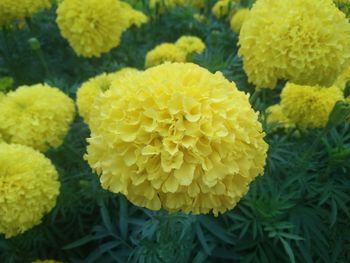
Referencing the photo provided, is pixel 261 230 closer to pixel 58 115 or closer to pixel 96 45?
pixel 58 115

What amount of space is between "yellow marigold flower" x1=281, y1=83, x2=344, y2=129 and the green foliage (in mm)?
100

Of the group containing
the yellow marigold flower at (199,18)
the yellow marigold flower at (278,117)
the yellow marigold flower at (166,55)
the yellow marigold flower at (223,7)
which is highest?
the yellow marigold flower at (278,117)

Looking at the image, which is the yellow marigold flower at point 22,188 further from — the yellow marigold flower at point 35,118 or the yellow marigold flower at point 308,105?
the yellow marigold flower at point 308,105

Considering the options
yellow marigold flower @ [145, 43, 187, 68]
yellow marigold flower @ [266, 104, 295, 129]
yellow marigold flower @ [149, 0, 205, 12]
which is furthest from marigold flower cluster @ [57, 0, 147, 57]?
yellow marigold flower @ [266, 104, 295, 129]

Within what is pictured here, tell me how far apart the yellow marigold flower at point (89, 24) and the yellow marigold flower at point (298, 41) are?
3.73ft

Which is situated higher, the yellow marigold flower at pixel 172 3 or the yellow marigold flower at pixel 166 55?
the yellow marigold flower at pixel 166 55

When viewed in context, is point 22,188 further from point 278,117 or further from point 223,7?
point 223,7

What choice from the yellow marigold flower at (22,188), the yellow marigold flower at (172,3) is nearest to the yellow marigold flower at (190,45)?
the yellow marigold flower at (172,3)

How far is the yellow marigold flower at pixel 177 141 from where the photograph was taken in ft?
3.65

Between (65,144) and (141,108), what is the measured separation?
1.12 metres

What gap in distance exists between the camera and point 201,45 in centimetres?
272

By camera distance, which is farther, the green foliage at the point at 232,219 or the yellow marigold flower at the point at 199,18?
the yellow marigold flower at the point at 199,18

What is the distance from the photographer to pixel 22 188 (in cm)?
170

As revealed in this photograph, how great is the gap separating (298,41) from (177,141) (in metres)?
0.72
